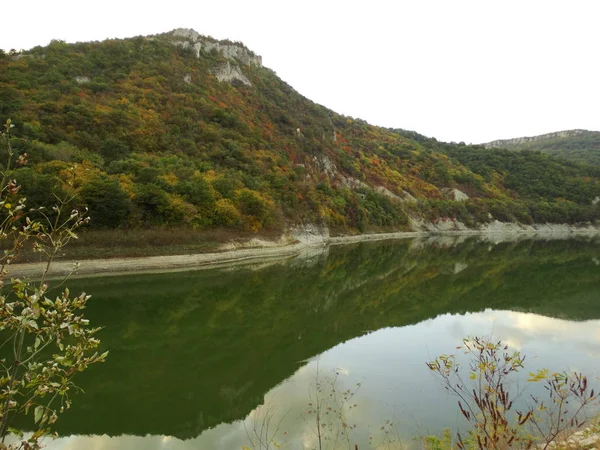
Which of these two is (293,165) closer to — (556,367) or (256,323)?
(256,323)

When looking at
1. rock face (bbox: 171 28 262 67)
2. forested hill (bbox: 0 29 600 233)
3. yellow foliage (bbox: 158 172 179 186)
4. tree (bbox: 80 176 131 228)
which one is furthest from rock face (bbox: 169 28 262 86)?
tree (bbox: 80 176 131 228)

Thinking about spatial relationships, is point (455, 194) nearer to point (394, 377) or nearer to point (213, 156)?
point (213, 156)

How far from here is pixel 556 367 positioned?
44.1 ft

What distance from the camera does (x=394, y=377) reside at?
12.6 meters

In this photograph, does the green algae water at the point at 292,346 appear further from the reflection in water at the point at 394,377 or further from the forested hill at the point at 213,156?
the forested hill at the point at 213,156

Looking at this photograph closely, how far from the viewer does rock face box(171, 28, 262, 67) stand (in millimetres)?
85500

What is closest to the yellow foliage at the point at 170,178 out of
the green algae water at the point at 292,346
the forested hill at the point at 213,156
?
the forested hill at the point at 213,156

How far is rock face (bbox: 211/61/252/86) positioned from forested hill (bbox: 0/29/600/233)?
31 centimetres

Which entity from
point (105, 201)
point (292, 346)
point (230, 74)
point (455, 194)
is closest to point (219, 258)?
point (105, 201)

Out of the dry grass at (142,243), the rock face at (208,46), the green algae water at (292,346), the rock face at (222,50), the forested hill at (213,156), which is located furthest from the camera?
the rock face at (208,46)

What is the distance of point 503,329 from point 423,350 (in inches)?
229

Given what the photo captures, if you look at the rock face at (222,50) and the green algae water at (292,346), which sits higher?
the rock face at (222,50)

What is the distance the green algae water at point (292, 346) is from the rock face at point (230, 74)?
63080 mm

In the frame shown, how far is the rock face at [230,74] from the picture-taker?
84188 millimetres
